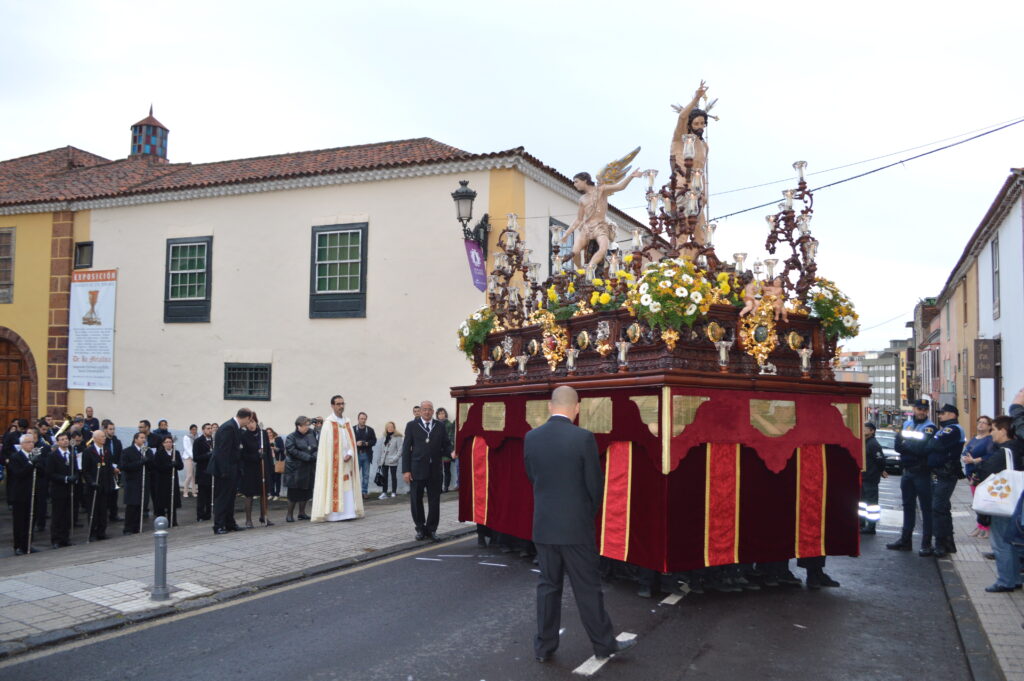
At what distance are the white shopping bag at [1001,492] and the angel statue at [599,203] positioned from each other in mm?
4661

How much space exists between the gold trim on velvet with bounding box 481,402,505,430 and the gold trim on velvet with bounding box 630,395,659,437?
2.64 m

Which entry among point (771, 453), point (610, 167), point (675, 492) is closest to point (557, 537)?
point (675, 492)

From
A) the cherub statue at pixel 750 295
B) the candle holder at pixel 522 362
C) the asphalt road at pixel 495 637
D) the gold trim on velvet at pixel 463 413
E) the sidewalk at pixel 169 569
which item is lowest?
the sidewalk at pixel 169 569

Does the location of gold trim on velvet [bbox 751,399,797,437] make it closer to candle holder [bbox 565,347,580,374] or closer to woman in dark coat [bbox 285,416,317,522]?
candle holder [bbox 565,347,580,374]

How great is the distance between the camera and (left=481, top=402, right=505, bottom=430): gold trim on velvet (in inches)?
373

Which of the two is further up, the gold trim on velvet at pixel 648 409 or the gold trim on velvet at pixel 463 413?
the gold trim on velvet at pixel 648 409

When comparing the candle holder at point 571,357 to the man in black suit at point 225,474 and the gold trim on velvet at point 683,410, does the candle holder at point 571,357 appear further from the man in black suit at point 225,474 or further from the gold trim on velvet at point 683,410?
the man in black suit at point 225,474

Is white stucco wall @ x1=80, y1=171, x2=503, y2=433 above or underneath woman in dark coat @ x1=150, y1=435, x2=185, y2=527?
above

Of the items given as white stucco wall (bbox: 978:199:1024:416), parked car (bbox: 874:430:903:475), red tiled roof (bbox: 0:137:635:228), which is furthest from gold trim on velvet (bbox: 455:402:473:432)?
parked car (bbox: 874:430:903:475)

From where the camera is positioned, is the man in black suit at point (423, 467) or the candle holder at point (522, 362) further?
the man in black suit at point (423, 467)

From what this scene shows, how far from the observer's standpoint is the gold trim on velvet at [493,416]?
9.47 meters

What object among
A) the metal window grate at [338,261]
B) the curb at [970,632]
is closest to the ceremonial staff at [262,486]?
the metal window grate at [338,261]

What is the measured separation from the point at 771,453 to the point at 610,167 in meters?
3.98

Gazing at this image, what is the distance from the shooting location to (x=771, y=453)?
7.36 meters
